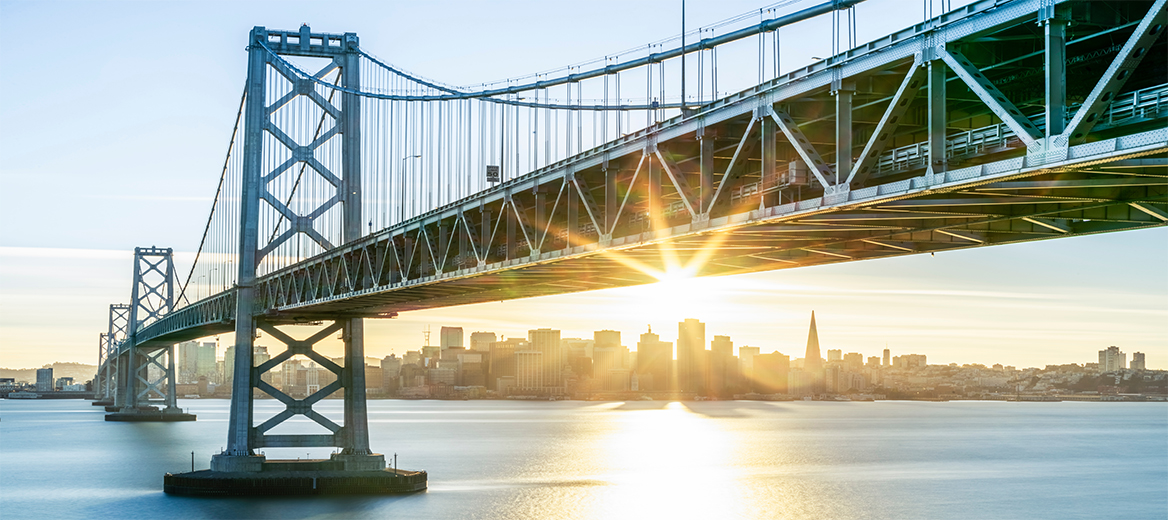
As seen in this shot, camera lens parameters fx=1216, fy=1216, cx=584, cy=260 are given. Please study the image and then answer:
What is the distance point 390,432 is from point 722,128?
337ft

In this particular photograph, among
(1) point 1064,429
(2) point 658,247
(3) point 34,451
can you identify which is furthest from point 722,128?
(1) point 1064,429

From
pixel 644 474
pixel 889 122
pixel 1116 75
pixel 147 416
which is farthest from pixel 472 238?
pixel 147 416

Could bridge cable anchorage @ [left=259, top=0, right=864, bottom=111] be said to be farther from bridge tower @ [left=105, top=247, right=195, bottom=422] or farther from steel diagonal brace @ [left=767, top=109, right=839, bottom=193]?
bridge tower @ [left=105, top=247, right=195, bottom=422]

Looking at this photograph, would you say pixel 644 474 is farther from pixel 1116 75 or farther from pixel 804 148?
pixel 1116 75

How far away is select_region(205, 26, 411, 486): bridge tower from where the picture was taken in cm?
4441

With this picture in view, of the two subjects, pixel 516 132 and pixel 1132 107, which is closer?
pixel 1132 107

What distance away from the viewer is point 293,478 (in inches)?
1695

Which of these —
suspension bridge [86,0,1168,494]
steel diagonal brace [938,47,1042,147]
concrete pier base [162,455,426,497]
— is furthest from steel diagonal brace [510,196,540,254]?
concrete pier base [162,455,426,497]

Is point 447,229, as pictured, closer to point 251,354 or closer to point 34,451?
point 251,354

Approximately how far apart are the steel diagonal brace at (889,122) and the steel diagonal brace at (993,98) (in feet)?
1.94

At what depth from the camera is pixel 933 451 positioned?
102438mm

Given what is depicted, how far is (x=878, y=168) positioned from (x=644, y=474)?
192 ft

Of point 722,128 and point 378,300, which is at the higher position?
point 722,128

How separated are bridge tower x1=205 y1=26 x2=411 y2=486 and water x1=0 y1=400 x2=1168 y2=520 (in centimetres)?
203
